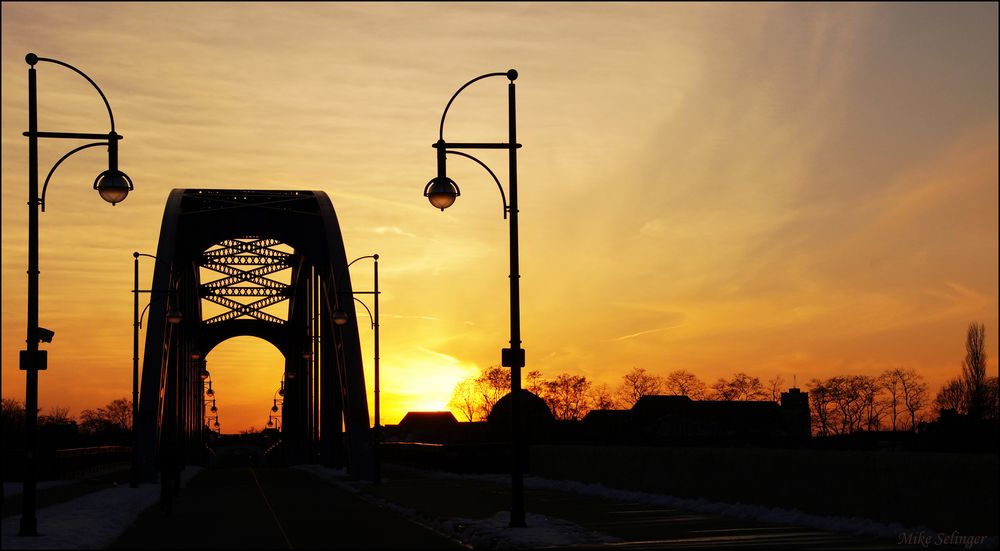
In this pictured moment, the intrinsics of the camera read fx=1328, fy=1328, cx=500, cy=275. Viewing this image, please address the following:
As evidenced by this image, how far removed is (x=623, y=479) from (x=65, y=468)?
32.1 meters

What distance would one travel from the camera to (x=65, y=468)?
60.5 metres

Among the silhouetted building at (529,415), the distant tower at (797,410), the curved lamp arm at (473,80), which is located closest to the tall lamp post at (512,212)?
the curved lamp arm at (473,80)

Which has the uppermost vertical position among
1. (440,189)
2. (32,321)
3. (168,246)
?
(168,246)

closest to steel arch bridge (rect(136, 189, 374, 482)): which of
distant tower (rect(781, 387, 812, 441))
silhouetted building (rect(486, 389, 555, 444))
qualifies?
silhouetted building (rect(486, 389, 555, 444))

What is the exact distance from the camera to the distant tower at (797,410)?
185825 mm

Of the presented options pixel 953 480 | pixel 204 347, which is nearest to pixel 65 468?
pixel 953 480

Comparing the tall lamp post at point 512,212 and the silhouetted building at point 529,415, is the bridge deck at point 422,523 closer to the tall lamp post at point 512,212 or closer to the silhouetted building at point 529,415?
the tall lamp post at point 512,212

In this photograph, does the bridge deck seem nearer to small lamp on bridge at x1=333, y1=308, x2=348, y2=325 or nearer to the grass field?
the grass field

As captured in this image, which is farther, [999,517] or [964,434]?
[964,434]

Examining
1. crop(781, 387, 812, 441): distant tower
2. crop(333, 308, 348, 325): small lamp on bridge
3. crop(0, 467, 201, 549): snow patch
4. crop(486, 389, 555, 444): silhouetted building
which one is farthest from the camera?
crop(781, 387, 812, 441): distant tower

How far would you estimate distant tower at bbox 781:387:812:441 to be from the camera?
610 ft

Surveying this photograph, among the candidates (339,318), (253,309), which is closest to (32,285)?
(339,318)

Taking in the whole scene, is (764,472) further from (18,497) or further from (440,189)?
(18,497)

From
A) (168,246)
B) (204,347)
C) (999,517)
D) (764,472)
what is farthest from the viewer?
(204,347)
